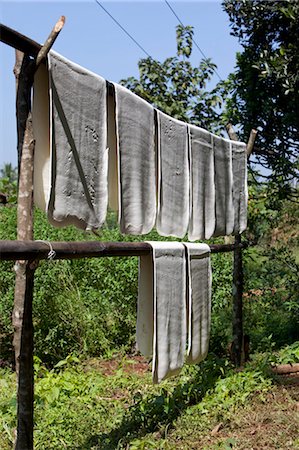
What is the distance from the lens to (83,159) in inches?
97.0

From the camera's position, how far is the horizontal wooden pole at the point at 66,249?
2205 mm

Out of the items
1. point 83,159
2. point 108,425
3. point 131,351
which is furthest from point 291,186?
point 83,159

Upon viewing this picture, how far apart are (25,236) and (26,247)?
8.3 inches

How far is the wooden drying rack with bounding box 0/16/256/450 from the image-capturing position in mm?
2260

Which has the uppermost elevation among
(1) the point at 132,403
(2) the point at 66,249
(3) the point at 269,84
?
(3) the point at 269,84

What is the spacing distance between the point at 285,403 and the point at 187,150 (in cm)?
184

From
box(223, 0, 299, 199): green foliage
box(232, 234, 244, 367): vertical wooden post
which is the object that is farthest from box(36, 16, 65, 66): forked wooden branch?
box(223, 0, 299, 199): green foliage

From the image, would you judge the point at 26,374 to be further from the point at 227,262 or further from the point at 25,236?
the point at 227,262

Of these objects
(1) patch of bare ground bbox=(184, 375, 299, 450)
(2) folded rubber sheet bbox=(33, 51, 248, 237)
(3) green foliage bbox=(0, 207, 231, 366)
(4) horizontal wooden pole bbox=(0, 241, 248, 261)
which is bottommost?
(1) patch of bare ground bbox=(184, 375, 299, 450)

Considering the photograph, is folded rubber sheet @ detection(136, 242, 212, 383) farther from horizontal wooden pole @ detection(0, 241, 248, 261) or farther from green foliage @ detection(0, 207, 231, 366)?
green foliage @ detection(0, 207, 231, 366)

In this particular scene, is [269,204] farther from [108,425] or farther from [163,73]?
[108,425]

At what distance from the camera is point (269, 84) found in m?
5.81

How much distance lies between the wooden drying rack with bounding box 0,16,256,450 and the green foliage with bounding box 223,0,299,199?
3055mm

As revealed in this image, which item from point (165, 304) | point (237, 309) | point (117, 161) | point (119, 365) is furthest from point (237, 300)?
point (117, 161)
